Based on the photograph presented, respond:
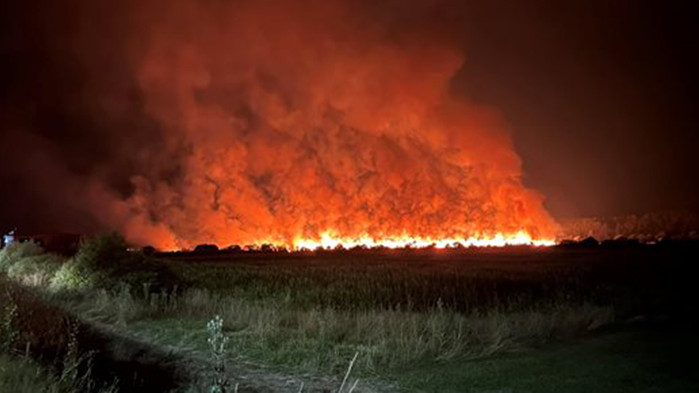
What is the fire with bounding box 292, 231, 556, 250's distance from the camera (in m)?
107

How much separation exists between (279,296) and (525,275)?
18852 mm

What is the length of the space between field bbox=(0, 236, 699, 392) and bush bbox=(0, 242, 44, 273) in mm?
10736

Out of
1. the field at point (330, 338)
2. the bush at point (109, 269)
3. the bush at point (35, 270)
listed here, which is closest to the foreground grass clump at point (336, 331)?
the field at point (330, 338)

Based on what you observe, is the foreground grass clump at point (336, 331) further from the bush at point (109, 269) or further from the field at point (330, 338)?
the bush at point (109, 269)

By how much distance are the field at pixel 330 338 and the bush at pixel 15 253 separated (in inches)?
423

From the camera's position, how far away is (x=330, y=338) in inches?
698

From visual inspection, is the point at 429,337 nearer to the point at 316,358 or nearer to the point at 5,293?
the point at 316,358

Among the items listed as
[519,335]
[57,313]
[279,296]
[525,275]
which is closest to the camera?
[519,335]

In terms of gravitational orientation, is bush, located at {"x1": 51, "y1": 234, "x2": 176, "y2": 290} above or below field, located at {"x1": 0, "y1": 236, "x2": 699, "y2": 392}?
above

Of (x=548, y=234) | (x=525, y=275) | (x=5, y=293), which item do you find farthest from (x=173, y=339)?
(x=548, y=234)

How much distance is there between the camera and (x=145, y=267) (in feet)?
97.9

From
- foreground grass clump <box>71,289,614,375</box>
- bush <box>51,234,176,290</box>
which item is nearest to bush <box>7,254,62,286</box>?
bush <box>51,234,176,290</box>

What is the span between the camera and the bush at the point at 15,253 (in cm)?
3916

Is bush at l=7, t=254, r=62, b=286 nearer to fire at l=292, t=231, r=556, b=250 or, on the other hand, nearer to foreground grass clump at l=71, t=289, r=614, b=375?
foreground grass clump at l=71, t=289, r=614, b=375
